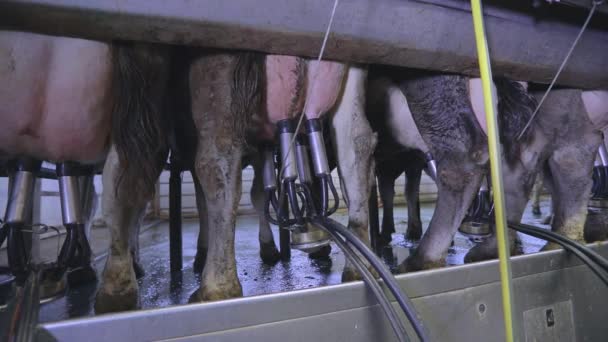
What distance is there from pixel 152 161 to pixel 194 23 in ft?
1.17

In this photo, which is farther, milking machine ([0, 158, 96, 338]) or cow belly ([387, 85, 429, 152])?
cow belly ([387, 85, 429, 152])

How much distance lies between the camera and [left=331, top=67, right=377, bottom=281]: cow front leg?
96cm

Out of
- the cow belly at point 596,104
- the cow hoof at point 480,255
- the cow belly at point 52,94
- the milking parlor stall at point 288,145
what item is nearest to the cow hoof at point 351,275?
the milking parlor stall at point 288,145

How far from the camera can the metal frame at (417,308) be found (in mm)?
564

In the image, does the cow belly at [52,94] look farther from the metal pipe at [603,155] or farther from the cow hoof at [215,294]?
the metal pipe at [603,155]

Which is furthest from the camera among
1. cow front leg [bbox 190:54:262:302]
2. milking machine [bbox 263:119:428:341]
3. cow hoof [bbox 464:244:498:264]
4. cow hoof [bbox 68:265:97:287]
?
cow hoof [bbox 464:244:498:264]

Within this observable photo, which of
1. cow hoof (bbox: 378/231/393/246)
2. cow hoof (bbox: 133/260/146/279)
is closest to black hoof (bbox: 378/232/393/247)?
cow hoof (bbox: 378/231/393/246)

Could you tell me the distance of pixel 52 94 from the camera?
73cm

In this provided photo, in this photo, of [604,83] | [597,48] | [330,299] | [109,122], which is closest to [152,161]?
[109,122]

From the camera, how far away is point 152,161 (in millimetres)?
869

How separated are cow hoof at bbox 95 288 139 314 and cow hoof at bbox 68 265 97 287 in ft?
1.14

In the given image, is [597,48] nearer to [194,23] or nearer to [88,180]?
[194,23]

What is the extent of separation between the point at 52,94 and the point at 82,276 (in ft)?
2.13

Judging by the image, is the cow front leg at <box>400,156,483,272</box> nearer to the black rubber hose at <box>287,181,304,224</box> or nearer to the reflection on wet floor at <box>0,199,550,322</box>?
the reflection on wet floor at <box>0,199,550,322</box>
